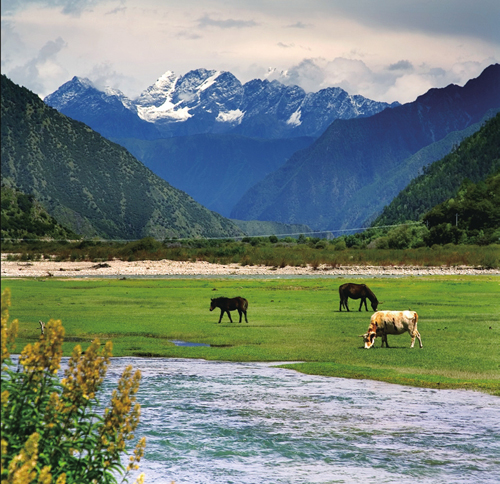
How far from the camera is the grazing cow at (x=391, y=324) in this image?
27.2 m

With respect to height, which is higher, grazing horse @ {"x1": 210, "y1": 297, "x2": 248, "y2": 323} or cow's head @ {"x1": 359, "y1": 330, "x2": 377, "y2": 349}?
grazing horse @ {"x1": 210, "y1": 297, "x2": 248, "y2": 323}

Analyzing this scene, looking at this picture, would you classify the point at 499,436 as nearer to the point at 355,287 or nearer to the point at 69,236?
the point at 355,287

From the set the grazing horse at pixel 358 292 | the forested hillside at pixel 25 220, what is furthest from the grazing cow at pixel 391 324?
the forested hillside at pixel 25 220

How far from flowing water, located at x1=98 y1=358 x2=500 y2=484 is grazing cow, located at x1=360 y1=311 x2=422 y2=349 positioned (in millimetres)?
5429

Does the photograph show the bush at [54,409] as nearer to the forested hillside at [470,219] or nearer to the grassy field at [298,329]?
the grassy field at [298,329]

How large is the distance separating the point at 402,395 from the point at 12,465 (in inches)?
608

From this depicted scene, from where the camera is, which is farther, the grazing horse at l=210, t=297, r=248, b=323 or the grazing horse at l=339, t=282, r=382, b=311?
the grazing horse at l=339, t=282, r=382, b=311

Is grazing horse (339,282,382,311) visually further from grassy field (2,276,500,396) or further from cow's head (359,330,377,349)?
cow's head (359,330,377,349)

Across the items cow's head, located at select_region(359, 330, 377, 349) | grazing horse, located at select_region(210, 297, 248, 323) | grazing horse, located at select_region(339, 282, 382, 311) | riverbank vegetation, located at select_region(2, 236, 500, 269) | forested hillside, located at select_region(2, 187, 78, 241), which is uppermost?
forested hillside, located at select_region(2, 187, 78, 241)

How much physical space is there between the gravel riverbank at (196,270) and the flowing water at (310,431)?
79.4m

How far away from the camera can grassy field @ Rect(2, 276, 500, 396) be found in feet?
80.7

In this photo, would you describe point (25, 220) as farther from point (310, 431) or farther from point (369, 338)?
point (310, 431)

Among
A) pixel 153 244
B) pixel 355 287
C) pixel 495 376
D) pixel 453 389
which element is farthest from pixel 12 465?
pixel 153 244

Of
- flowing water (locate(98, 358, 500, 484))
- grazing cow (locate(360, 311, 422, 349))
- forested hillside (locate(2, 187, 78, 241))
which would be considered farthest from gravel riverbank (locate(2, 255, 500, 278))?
flowing water (locate(98, 358, 500, 484))
